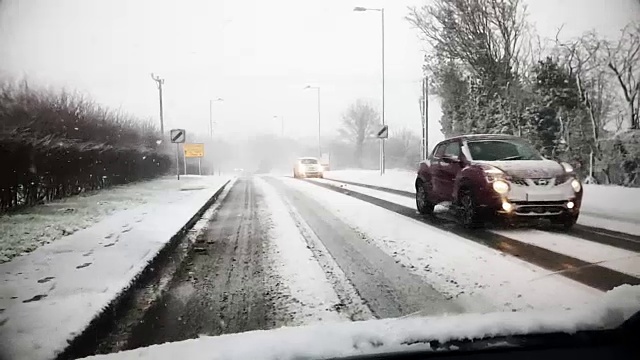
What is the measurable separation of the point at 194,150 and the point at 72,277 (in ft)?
6.17

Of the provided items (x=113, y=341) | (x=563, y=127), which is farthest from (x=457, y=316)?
(x=563, y=127)

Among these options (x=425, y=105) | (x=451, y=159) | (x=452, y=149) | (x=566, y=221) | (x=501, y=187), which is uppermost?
(x=425, y=105)

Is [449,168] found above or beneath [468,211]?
above

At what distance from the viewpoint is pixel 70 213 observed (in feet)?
16.1

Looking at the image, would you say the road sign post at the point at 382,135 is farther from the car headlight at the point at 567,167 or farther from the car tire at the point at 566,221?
the car tire at the point at 566,221

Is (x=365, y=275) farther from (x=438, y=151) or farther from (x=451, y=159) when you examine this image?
(x=451, y=159)

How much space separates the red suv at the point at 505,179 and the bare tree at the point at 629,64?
0.82 meters

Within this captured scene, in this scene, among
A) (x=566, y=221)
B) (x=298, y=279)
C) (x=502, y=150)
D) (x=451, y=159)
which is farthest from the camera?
(x=566, y=221)

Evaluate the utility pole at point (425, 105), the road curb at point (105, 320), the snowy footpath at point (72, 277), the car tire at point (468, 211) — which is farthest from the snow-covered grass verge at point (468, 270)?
the snowy footpath at point (72, 277)

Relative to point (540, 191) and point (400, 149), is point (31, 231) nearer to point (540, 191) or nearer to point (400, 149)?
point (400, 149)

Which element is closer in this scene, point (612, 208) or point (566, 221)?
point (612, 208)

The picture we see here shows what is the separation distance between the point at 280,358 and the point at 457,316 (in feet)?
3.95

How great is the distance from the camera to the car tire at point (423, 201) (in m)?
6.84

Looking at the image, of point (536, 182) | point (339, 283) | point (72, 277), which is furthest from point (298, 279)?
point (536, 182)
